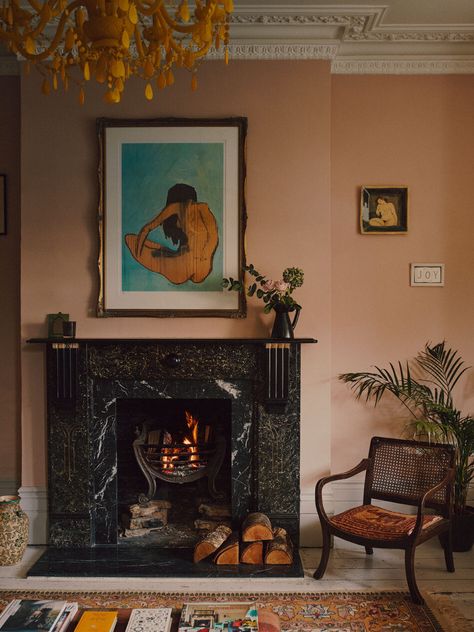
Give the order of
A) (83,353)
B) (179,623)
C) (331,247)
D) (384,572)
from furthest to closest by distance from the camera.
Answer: (331,247) → (83,353) → (384,572) → (179,623)

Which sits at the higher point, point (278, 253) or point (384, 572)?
point (278, 253)

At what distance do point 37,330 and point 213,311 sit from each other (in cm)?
115

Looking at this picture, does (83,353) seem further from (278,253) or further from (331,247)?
(331,247)

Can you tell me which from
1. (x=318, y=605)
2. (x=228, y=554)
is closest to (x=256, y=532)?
(x=228, y=554)

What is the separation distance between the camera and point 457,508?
3793 mm

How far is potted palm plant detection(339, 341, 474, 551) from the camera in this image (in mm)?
3768

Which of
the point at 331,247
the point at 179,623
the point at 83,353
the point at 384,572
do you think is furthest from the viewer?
the point at 331,247

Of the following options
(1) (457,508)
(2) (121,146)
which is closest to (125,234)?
(2) (121,146)

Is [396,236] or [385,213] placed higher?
[385,213]

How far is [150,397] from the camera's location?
3811 mm

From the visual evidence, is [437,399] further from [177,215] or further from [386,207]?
[177,215]

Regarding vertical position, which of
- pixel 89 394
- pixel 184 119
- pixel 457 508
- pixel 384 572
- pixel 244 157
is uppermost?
pixel 184 119

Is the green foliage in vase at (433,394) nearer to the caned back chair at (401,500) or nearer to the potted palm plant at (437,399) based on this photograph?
the potted palm plant at (437,399)

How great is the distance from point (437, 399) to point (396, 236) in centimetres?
114
